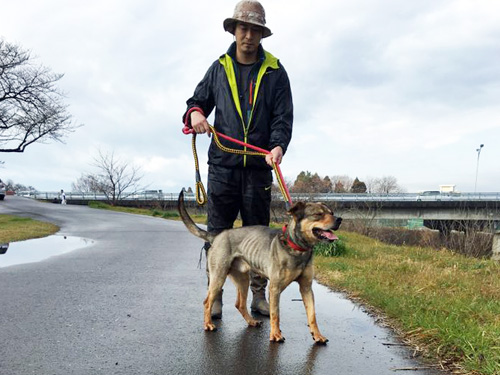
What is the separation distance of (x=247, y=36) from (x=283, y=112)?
0.85 m

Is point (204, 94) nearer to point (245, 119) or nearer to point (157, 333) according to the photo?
point (245, 119)

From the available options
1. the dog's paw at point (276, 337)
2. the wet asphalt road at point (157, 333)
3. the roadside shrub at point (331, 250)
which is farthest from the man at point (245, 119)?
the roadside shrub at point (331, 250)

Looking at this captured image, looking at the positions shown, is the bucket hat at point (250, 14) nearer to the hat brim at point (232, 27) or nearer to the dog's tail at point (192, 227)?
the hat brim at point (232, 27)

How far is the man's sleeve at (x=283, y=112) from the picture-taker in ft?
15.0

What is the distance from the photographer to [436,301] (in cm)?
491

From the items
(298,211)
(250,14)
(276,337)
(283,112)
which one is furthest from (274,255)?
(250,14)

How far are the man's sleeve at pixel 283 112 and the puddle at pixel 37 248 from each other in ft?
18.9

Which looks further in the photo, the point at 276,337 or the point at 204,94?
the point at 204,94

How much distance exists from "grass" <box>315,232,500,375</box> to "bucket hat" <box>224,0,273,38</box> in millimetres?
3266

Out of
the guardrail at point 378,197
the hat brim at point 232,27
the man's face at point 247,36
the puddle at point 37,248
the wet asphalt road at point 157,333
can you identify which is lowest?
the wet asphalt road at point 157,333

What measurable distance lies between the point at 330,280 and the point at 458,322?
117 inches

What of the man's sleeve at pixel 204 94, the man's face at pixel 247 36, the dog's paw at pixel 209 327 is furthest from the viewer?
the man's sleeve at pixel 204 94

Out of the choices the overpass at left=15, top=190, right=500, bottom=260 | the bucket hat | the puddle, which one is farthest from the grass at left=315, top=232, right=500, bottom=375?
the overpass at left=15, top=190, right=500, bottom=260

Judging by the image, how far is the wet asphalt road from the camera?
10.7ft
